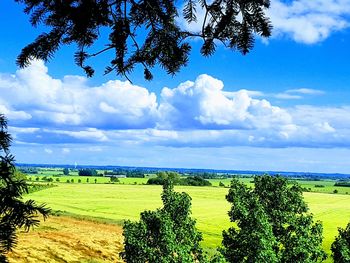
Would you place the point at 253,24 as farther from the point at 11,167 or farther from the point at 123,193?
the point at 123,193

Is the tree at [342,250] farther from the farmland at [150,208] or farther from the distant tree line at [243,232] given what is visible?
the farmland at [150,208]

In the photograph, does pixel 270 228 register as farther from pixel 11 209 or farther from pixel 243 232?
pixel 11 209

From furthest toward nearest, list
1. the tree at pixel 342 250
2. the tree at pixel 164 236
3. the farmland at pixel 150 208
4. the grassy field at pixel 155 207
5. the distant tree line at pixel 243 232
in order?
the grassy field at pixel 155 207 → the farmland at pixel 150 208 → the tree at pixel 342 250 → the distant tree line at pixel 243 232 → the tree at pixel 164 236

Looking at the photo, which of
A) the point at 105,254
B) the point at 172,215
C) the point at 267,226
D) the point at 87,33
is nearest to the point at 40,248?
the point at 105,254

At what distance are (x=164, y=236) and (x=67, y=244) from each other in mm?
20486

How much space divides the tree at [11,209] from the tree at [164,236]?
23990 millimetres

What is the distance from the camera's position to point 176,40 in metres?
7.38

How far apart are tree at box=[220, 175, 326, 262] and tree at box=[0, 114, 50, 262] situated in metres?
27.9

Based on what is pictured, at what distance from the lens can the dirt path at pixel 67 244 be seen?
1604 inches

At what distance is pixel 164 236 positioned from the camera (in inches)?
1154

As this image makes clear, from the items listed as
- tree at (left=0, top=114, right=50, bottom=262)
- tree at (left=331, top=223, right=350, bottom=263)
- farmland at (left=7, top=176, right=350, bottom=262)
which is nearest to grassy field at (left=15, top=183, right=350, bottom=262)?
farmland at (left=7, top=176, right=350, bottom=262)

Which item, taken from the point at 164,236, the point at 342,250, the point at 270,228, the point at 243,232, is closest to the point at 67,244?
the point at 164,236

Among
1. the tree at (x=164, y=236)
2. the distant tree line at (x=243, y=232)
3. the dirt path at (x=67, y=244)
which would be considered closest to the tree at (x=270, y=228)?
the distant tree line at (x=243, y=232)

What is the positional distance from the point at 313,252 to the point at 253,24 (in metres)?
34.4
